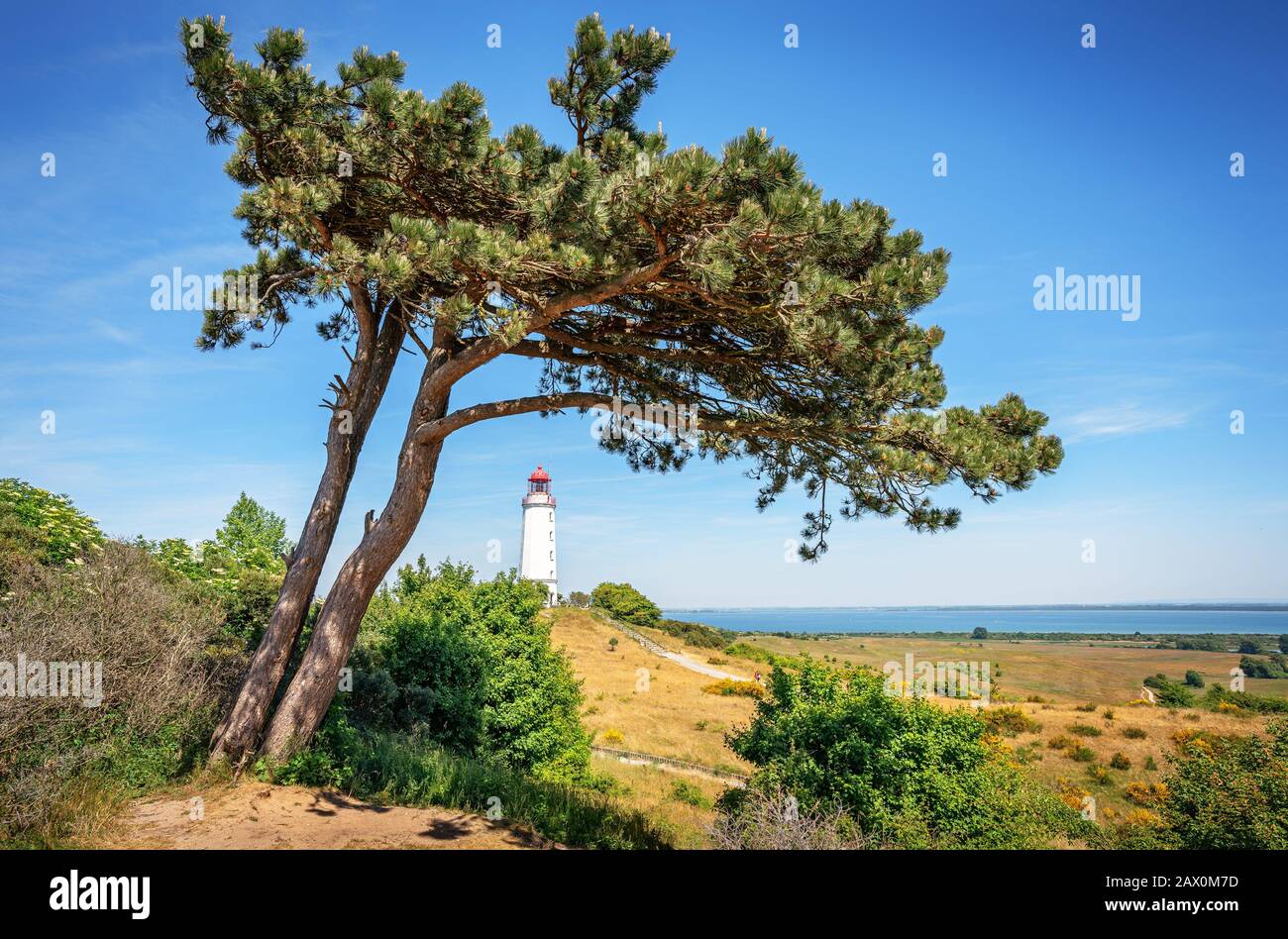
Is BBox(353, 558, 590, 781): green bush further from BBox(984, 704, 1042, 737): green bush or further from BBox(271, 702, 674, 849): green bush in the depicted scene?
BBox(984, 704, 1042, 737): green bush

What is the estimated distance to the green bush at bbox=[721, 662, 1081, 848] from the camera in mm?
10789

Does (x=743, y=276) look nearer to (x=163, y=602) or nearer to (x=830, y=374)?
(x=830, y=374)

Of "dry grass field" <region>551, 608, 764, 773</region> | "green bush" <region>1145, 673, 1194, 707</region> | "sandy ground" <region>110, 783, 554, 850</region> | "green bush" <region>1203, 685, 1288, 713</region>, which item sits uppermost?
"sandy ground" <region>110, 783, 554, 850</region>

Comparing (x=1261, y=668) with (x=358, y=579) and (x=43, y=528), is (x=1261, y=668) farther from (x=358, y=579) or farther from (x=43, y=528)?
(x=43, y=528)

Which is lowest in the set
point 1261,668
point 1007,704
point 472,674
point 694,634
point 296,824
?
point 1261,668

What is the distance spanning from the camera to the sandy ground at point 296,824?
664 centimetres

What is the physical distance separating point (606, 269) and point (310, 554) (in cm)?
586

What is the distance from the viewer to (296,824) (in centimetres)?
712

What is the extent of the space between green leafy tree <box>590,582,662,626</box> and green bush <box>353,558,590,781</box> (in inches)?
1779

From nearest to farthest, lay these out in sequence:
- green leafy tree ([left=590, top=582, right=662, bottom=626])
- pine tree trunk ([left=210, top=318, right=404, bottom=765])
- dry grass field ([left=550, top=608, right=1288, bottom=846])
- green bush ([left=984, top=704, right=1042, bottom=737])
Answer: pine tree trunk ([left=210, top=318, right=404, bottom=765]) → dry grass field ([left=550, top=608, right=1288, bottom=846]) → green bush ([left=984, top=704, right=1042, bottom=737]) → green leafy tree ([left=590, top=582, right=662, bottom=626])

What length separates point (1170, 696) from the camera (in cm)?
4100

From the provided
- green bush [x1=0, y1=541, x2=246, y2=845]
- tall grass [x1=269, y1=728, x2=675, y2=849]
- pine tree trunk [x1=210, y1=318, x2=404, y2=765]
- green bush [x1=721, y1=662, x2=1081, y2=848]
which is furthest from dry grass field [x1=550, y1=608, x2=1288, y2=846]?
green bush [x1=0, y1=541, x2=246, y2=845]

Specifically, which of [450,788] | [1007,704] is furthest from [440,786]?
[1007,704]

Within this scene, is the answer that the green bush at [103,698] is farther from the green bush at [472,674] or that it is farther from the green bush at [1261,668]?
the green bush at [1261,668]
